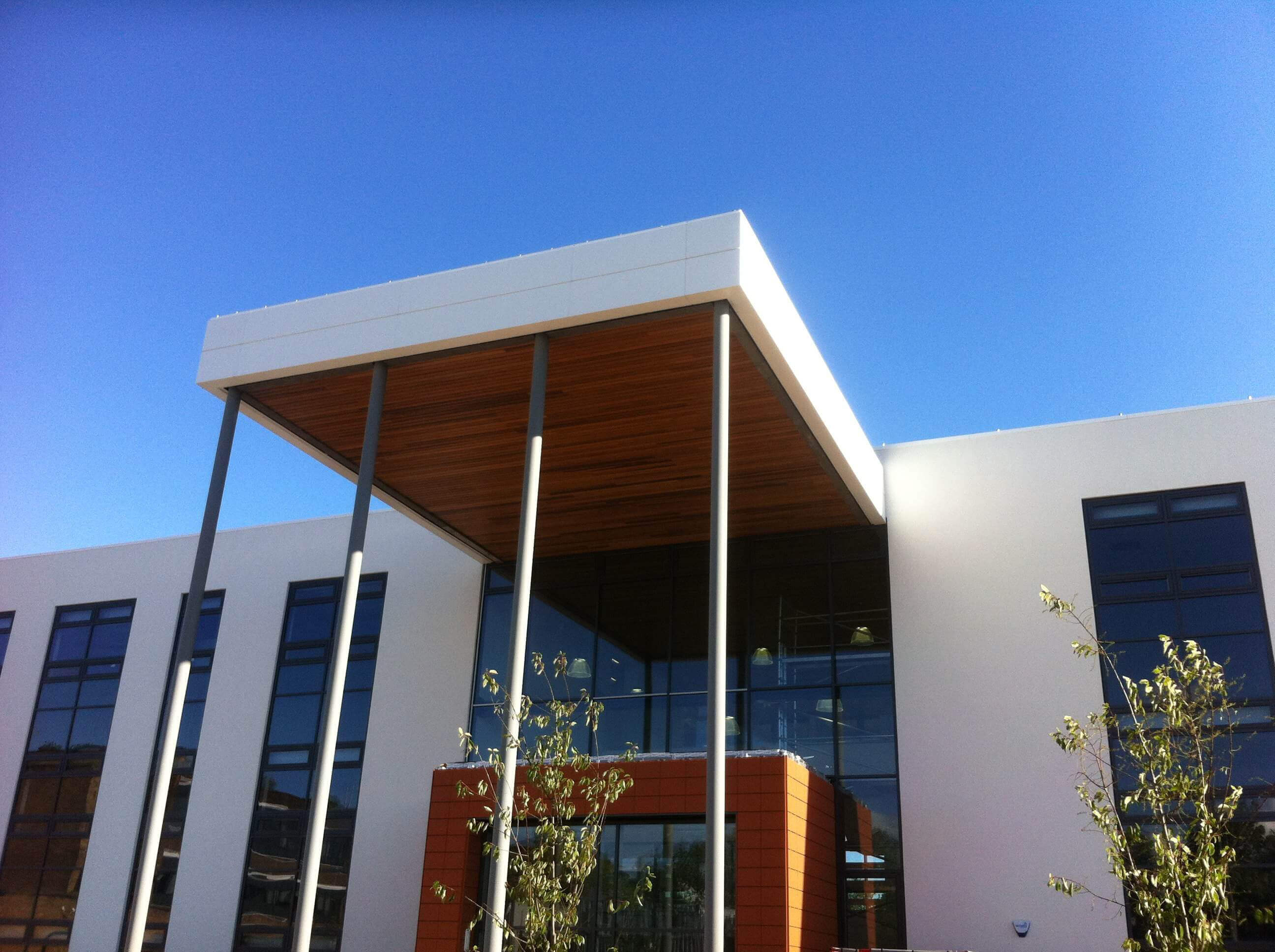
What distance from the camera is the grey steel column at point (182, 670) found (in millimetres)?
8586

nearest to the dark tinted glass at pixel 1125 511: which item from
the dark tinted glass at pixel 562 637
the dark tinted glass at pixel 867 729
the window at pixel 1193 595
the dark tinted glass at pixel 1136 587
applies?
the window at pixel 1193 595

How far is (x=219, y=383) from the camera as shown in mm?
10195

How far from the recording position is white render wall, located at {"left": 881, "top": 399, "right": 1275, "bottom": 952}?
11.3 m

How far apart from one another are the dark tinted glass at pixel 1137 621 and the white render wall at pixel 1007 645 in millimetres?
291

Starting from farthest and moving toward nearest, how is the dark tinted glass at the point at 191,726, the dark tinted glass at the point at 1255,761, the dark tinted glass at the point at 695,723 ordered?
the dark tinted glass at the point at 191,726 → the dark tinted glass at the point at 695,723 → the dark tinted glass at the point at 1255,761

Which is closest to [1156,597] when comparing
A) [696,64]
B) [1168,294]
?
[1168,294]

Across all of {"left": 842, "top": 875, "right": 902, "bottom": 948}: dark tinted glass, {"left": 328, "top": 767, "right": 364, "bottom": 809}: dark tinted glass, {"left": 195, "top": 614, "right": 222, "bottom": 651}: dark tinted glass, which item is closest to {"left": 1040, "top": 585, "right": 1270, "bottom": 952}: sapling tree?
{"left": 842, "top": 875, "right": 902, "bottom": 948}: dark tinted glass

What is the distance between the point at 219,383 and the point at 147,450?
5.82 metres

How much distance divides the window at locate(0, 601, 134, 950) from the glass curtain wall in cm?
671

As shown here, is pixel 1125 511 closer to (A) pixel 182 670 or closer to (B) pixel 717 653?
(B) pixel 717 653

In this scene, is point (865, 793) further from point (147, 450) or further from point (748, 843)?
point (147, 450)

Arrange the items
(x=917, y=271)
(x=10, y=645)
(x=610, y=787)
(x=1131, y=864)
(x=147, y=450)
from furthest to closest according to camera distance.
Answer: (x=10, y=645)
(x=147, y=450)
(x=917, y=271)
(x=610, y=787)
(x=1131, y=864)

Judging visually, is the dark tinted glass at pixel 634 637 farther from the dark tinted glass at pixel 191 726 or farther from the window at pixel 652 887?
the dark tinted glass at pixel 191 726

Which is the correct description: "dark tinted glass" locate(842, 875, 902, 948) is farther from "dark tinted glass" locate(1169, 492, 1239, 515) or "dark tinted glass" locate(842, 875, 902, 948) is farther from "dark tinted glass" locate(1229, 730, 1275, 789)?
"dark tinted glass" locate(1169, 492, 1239, 515)
